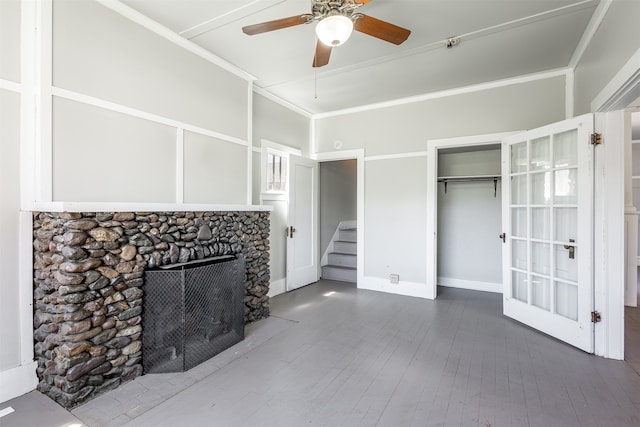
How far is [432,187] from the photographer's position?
4.33m

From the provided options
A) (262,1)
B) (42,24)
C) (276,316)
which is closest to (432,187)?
(276,316)

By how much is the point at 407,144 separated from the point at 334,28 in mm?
2961

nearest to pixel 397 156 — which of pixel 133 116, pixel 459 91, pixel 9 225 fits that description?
pixel 459 91

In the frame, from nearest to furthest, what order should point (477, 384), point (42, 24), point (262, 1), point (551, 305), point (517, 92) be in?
point (42, 24), point (477, 384), point (262, 1), point (551, 305), point (517, 92)

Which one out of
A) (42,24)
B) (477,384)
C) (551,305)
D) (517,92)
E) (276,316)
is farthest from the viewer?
(517,92)

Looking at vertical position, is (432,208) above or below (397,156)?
below

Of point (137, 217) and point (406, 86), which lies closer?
point (137, 217)

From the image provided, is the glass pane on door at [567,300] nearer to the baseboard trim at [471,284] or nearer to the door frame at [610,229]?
the door frame at [610,229]

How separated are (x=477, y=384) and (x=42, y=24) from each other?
13.3 feet

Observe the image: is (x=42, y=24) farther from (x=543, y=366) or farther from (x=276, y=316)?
(x=543, y=366)

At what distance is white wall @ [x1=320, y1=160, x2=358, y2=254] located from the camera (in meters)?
5.71

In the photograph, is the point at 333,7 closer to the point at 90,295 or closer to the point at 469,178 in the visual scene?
the point at 90,295

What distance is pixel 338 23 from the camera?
1866 millimetres

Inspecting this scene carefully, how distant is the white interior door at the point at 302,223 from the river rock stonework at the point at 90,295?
2.31 metres
